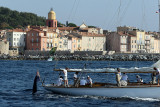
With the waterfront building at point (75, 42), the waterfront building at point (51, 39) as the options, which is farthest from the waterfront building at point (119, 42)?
the waterfront building at point (51, 39)

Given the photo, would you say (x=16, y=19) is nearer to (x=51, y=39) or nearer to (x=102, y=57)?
(x=51, y=39)

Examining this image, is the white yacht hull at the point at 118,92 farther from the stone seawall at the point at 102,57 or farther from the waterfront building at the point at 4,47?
the waterfront building at the point at 4,47

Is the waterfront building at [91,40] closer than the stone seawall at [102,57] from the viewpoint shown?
No

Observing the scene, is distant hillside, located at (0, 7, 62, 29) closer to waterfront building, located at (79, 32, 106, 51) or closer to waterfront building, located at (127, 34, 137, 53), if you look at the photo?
waterfront building, located at (79, 32, 106, 51)

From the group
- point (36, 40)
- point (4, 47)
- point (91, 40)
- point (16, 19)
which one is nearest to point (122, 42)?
point (91, 40)

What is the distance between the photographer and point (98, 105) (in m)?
24.6

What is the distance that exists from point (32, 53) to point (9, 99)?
283 feet

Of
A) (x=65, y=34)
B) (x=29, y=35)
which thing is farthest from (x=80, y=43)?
(x=29, y=35)

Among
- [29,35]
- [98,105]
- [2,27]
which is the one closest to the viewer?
[98,105]

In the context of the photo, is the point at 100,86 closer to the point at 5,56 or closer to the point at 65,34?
the point at 5,56

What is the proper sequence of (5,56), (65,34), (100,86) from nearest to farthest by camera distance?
(100,86), (5,56), (65,34)

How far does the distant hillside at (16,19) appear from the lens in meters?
161

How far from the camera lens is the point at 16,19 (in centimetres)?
16450

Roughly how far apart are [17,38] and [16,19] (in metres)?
46.4
